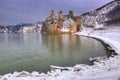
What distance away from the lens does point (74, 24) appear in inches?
7844

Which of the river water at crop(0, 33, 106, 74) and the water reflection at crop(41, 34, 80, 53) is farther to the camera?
the water reflection at crop(41, 34, 80, 53)

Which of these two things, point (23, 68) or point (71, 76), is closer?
point (71, 76)

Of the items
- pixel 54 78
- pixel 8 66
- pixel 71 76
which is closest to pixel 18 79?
pixel 54 78

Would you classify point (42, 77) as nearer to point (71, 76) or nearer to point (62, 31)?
point (71, 76)

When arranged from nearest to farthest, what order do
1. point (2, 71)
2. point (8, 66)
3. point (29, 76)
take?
1. point (29, 76)
2. point (2, 71)
3. point (8, 66)

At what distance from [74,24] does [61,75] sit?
603 ft

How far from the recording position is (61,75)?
16844 mm

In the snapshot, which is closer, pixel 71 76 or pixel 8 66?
pixel 71 76

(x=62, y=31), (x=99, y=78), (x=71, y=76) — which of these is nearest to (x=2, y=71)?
(x=71, y=76)

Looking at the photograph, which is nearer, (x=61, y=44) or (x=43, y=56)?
(x=43, y=56)

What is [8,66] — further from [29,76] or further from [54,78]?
[54,78]

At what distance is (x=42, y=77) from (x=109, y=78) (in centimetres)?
541

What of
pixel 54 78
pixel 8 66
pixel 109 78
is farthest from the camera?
pixel 8 66

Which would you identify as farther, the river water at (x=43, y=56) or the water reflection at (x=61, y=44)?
the water reflection at (x=61, y=44)
